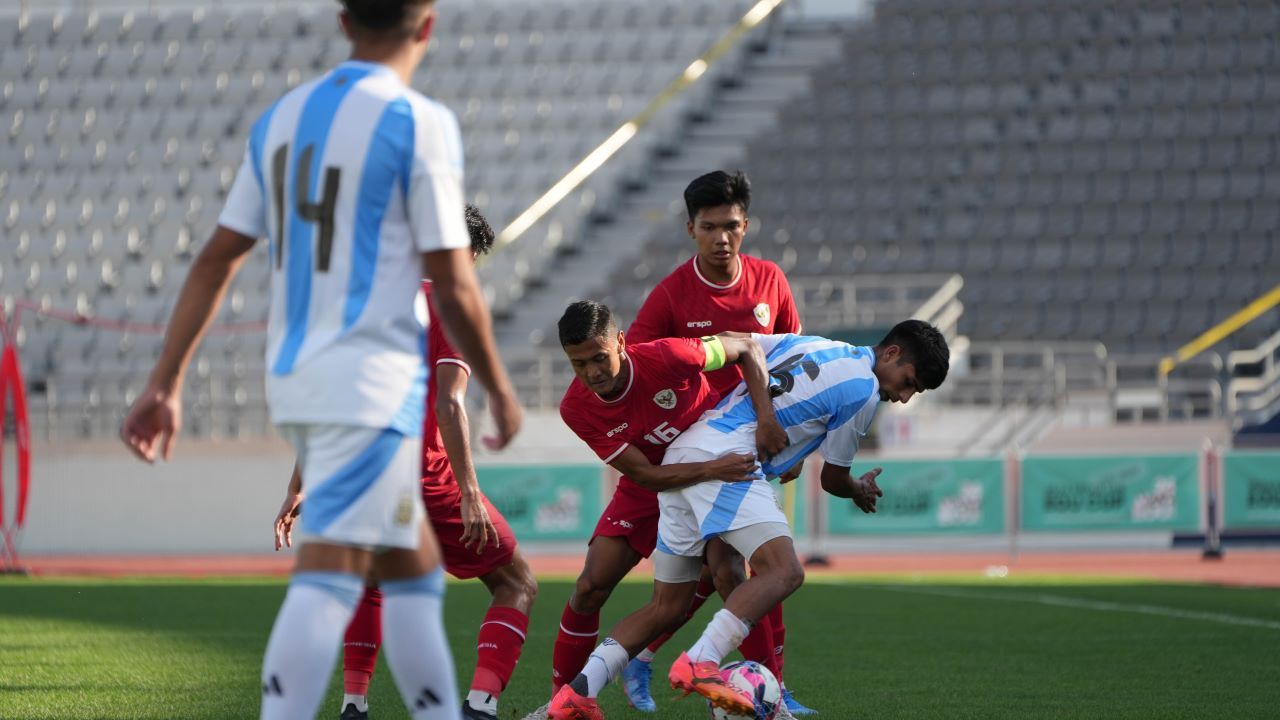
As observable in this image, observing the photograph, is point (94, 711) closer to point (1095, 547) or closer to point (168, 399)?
point (168, 399)

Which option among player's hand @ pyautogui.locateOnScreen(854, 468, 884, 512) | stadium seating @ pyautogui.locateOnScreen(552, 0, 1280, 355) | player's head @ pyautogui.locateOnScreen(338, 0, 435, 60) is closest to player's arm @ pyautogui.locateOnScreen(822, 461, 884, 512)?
player's hand @ pyautogui.locateOnScreen(854, 468, 884, 512)

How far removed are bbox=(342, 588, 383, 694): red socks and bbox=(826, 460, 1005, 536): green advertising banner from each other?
1098 centimetres

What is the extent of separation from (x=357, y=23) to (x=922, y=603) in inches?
348

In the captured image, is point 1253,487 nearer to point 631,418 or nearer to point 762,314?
point 762,314

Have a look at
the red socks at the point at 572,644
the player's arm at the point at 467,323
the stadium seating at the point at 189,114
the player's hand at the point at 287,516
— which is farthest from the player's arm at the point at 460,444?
the stadium seating at the point at 189,114

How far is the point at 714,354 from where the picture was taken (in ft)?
18.0

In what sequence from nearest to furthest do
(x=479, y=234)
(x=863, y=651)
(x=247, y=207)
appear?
1. (x=247, y=207)
2. (x=479, y=234)
3. (x=863, y=651)

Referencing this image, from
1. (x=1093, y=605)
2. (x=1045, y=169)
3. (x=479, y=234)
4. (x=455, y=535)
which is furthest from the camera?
(x=1045, y=169)

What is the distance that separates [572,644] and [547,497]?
1030cm

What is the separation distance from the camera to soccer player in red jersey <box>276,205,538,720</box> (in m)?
5.43

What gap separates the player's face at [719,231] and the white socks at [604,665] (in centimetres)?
156

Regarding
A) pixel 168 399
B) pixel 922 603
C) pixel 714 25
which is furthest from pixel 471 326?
pixel 714 25

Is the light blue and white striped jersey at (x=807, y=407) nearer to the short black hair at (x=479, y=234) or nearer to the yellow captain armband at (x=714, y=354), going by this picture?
the yellow captain armband at (x=714, y=354)

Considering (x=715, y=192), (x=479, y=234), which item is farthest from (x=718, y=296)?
(x=479, y=234)
